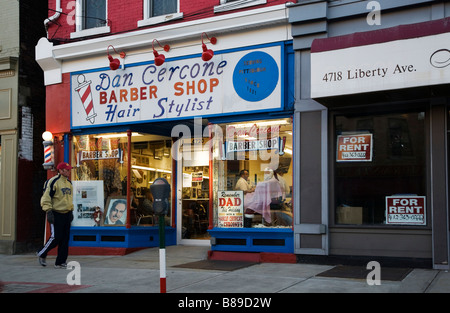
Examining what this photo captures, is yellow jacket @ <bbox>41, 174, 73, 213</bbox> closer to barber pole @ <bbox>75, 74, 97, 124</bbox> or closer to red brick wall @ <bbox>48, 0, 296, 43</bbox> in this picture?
barber pole @ <bbox>75, 74, 97, 124</bbox>

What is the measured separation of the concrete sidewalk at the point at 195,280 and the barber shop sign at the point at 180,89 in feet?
10.3

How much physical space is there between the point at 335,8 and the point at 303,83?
147 cm

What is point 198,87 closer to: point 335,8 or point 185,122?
point 185,122

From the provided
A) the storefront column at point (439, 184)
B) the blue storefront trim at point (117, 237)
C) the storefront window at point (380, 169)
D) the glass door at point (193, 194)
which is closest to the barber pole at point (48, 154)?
the blue storefront trim at point (117, 237)

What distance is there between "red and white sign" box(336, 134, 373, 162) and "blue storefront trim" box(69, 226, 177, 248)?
4.78 meters

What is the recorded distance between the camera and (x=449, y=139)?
8812 mm

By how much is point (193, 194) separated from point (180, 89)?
275cm

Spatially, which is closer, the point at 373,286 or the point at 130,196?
the point at 373,286

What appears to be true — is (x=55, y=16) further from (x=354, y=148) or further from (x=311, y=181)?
(x=354, y=148)

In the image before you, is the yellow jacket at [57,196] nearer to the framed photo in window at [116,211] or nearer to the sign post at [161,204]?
the framed photo in window at [116,211]

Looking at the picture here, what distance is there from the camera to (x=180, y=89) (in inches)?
444

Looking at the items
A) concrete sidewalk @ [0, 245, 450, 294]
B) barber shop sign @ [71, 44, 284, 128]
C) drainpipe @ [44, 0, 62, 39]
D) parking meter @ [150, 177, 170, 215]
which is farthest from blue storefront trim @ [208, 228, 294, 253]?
drainpipe @ [44, 0, 62, 39]

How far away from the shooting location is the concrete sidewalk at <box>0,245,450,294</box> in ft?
24.3
